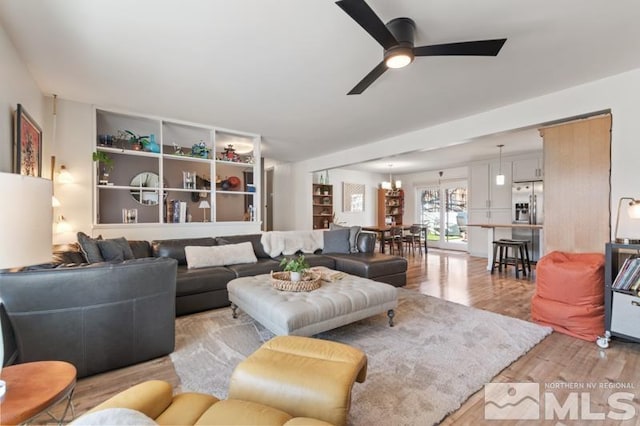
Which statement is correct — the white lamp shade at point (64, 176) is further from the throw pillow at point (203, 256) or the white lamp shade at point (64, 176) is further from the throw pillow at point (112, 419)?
the throw pillow at point (112, 419)

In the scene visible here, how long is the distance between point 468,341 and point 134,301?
2.76 m

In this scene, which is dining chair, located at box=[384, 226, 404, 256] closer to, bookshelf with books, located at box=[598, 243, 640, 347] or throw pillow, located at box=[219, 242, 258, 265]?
throw pillow, located at box=[219, 242, 258, 265]

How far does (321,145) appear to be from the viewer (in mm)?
5840

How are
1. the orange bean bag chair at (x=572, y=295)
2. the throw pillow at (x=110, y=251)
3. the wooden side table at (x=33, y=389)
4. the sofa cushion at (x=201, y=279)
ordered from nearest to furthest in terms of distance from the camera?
the wooden side table at (x=33, y=389), the orange bean bag chair at (x=572, y=295), the throw pillow at (x=110, y=251), the sofa cushion at (x=201, y=279)

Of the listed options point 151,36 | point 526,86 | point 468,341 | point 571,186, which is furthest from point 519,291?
point 151,36

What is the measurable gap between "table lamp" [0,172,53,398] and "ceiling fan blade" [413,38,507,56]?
231 centimetres

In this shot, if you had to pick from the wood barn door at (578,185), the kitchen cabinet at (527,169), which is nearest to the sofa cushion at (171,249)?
the wood barn door at (578,185)

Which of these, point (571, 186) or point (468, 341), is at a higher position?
point (571, 186)

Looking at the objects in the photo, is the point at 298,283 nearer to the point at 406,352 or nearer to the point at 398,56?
the point at 406,352

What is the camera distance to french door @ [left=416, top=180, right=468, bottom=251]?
332 inches

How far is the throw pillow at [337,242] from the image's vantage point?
4948mm

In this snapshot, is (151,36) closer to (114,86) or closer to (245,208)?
(114,86)

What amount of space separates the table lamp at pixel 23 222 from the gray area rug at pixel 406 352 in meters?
1.24

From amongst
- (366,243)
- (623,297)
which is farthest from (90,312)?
(623,297)
